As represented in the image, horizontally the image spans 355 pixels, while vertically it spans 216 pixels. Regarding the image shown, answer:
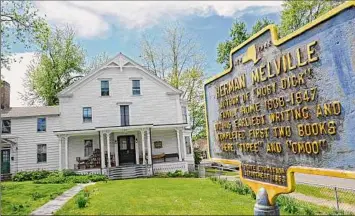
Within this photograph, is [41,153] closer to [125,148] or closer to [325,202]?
[125,148]

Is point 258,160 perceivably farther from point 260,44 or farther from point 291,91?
point 260,44

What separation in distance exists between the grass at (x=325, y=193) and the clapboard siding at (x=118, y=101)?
1365 centimetres

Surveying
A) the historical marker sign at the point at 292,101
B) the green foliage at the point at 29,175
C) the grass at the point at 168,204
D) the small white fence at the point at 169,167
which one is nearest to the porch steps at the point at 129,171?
the small white fence at the point at 169,167

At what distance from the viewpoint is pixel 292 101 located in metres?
3.84

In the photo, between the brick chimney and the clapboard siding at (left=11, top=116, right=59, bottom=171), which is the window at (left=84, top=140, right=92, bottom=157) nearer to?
the clapboard siding at (left=11, top=116, right=59, bottom=171)

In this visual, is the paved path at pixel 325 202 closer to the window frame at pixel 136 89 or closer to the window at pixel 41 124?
the window frame at pixel 136 89

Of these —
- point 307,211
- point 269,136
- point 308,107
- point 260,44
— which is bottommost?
point 307,211

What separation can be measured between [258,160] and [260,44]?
176 centimetres

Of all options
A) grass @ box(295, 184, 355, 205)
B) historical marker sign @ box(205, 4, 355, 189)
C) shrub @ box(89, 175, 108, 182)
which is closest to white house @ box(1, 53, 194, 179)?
shrub @ box(89, 175, 108, 182)

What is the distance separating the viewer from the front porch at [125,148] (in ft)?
77.3

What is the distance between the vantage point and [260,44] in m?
4.52

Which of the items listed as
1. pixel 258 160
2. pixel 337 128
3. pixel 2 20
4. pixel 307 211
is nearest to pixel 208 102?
pixel 258 160

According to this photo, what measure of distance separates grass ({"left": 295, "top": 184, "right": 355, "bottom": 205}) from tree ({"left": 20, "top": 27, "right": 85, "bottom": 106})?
110 ft

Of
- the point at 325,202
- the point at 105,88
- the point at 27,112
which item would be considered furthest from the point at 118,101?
the point at 325,202
